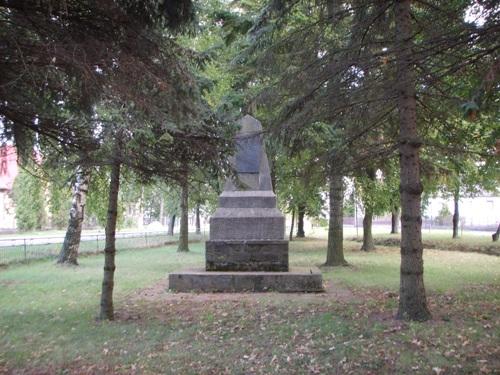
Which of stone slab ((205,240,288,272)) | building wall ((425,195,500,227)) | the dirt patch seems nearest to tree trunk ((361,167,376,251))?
stone slab ((205,240,288,272))

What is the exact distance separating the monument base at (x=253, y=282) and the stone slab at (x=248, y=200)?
1.90m

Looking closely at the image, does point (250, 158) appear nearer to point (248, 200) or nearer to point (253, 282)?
point (248, 200)

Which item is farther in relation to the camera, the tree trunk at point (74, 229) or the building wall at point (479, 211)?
the building wall at point (479, 211)

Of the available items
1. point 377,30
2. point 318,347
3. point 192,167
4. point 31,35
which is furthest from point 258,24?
point 318,347

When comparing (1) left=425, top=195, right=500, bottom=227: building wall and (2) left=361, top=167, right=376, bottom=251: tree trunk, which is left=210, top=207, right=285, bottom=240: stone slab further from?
(1) left=425, top=195, right=500, bottom=227: building wall

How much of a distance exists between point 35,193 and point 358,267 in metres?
Result: 12.0

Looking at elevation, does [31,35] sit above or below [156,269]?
above

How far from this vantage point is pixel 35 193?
18.8 meters

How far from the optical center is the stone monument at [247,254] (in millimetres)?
10805

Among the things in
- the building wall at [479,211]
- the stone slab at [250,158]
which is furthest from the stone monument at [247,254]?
the building wall at [479,211]

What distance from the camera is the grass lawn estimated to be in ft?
20.0

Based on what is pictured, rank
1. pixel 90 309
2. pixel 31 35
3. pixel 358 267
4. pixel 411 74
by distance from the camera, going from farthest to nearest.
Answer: pixel 358 267 < pixel 90 309 < pixel 411 74 < pixel 31 35

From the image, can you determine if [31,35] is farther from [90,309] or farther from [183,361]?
[90,309]

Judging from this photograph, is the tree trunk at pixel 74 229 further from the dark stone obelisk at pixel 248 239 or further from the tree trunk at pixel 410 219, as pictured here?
the tree trunk at pixel 410 219
